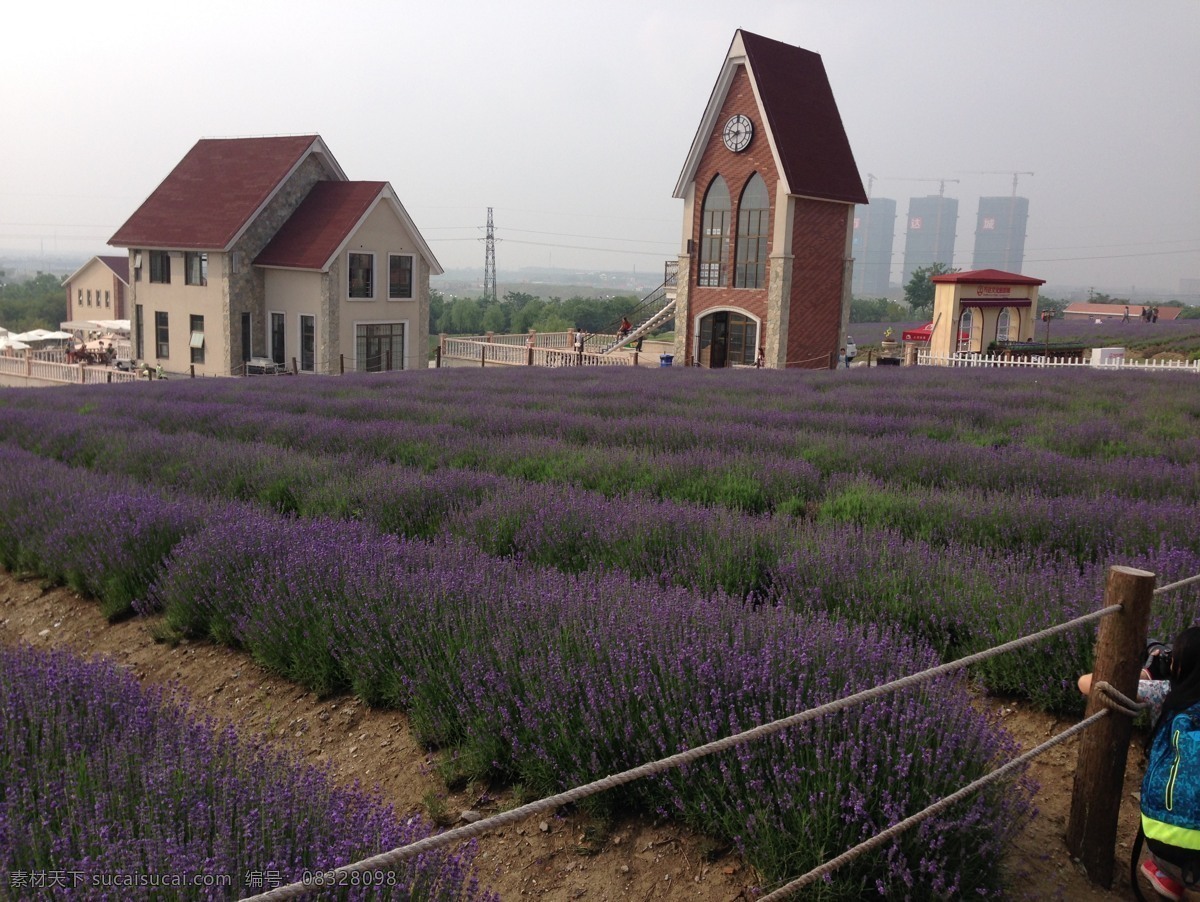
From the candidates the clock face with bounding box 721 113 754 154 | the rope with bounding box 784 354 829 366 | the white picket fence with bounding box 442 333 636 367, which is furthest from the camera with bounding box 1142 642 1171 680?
the clock face with bounding box 721 113 754 154

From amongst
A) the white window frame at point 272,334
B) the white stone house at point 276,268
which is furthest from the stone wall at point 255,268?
the white window frame at point 272,334

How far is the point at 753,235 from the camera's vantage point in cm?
3027

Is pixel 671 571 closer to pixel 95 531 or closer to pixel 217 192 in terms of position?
pixel 95 531

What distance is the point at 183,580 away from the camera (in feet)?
17.5

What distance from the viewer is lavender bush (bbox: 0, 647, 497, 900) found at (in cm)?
212

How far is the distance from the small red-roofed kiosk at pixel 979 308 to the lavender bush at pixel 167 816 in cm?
3355

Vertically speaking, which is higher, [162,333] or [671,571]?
[162,333]

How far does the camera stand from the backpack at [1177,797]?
8.95 feet

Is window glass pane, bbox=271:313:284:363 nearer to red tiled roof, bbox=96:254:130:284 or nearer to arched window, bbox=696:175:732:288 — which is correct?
arched window, bbox=696:175:732:288

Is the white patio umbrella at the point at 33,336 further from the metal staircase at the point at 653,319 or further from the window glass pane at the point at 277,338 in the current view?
the metal staircase at the point at 653,319

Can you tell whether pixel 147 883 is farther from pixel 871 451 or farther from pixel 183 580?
pixel 871 451

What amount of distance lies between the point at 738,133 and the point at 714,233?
10.5ft

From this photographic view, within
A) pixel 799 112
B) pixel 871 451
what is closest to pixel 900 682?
pixel 871 451

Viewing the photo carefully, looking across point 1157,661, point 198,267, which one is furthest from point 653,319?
point 1157,661
